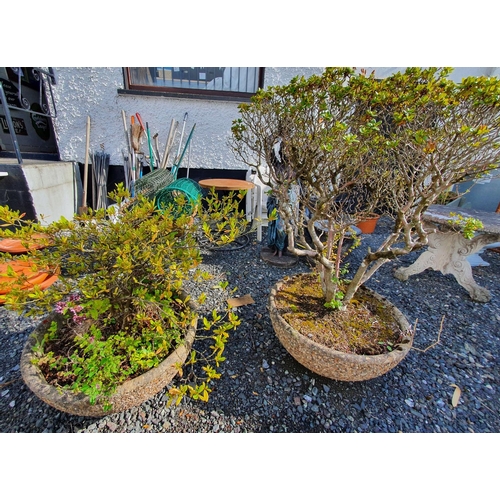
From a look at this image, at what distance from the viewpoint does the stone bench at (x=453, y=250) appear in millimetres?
2596

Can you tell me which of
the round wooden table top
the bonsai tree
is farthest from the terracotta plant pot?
the bonsai tree

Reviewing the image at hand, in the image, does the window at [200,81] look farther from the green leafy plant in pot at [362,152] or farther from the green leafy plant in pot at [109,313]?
the green leafy plant in pot at [109,313]

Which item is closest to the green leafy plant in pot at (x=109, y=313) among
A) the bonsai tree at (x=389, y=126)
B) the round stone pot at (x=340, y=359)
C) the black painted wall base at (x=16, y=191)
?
the round stone pot at (x=340, y=359)

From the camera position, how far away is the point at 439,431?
148 centimetres

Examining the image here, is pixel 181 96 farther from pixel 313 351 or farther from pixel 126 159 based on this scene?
pixel 313 351

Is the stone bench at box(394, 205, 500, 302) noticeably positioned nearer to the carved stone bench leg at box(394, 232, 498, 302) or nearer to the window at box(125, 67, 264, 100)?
the carved stone bench leg at box(394, 232, 498, 302)

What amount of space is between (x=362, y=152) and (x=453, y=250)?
2.27 meters

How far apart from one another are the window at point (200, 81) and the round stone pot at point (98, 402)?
13.6ft

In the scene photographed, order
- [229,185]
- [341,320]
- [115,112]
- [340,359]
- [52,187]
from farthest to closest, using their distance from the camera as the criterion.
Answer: [115,112], [52,187], [229,185], [341,320], [340,359]

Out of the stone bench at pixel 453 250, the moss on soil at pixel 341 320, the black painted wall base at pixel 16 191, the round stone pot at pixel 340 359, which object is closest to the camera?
the round stone pot at pixel 340 359

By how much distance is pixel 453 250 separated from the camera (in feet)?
9.22

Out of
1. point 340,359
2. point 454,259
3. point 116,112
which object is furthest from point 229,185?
point 454,259

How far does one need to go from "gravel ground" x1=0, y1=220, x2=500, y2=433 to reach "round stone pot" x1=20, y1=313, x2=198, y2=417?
283 mm

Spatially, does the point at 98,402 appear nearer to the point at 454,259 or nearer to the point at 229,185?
the point at 229,185
